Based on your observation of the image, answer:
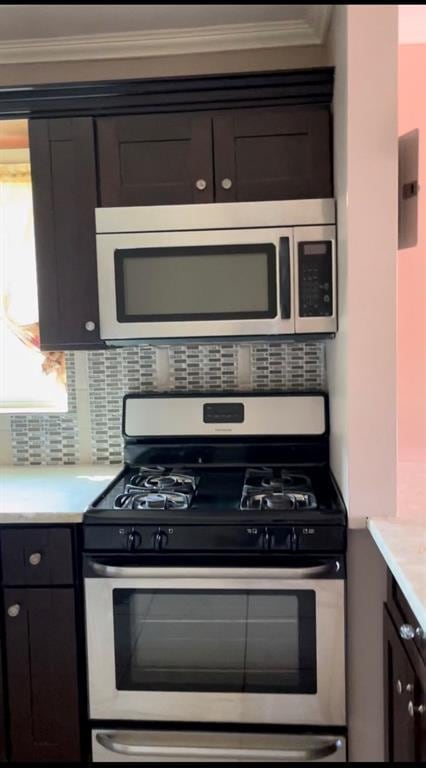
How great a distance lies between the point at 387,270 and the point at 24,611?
56.3 inches

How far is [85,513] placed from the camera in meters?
1.77

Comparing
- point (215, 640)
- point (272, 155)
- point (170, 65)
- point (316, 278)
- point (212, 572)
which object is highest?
point (170, 65)

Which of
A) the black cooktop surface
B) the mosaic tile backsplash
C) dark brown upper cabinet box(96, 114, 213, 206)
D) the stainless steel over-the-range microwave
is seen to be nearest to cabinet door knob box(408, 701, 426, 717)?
the black cooktop surface

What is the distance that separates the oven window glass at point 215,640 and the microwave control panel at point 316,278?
84cm

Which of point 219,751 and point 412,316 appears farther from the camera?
point 412,316

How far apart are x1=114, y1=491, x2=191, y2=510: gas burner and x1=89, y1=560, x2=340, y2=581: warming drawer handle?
0.18 m

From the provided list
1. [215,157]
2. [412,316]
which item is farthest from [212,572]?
[215,157]

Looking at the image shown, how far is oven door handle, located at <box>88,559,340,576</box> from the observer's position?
167 cm

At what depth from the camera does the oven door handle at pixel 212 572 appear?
1.67 metres

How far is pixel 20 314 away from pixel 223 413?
95cm

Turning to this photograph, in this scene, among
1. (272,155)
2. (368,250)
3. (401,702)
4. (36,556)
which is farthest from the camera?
(272,155)

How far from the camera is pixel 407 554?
134 cm

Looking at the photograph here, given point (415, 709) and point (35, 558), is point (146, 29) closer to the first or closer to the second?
point (35, 558)

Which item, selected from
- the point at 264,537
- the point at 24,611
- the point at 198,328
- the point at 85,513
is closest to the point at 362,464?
the point at 264,537
